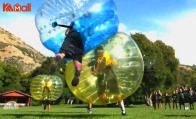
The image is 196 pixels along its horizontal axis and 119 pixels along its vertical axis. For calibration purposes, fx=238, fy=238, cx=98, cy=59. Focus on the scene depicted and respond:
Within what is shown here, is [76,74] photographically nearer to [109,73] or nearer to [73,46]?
[73,46]

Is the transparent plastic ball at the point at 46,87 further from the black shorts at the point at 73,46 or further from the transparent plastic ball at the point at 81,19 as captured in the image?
the black shorts at the point at 73,46

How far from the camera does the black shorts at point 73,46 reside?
669 centimetres

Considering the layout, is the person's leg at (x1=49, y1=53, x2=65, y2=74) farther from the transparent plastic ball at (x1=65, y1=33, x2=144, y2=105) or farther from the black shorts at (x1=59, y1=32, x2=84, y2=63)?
the transparent plastic ball at (x1=65, y1=33, x2=144, y2=105)

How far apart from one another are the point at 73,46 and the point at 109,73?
5.27 feet

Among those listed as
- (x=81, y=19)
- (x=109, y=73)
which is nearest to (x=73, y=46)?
(x=81, y=19)

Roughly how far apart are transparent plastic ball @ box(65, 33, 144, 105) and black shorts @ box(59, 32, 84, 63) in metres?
1.06

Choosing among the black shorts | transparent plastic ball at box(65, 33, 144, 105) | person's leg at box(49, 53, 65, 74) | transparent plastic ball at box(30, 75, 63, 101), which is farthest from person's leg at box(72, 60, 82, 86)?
transparent plastic ball at box(30, 75, 63, 101)

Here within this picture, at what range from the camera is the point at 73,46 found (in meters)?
6.81

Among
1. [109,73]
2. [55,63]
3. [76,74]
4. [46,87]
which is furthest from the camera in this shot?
[46,87]

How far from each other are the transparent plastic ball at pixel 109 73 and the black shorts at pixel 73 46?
1057 mm

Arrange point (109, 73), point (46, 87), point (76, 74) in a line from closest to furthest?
1. point (76, 74)
2. point (109, 73)
3. point (46, 87)

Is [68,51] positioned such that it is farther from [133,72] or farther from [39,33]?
[133,72]

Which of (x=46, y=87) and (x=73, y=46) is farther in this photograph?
(x=46, y=87)

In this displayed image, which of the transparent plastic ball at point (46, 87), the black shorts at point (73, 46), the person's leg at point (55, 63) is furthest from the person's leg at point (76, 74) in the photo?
the transparent plastic ball at point (46, 87)
